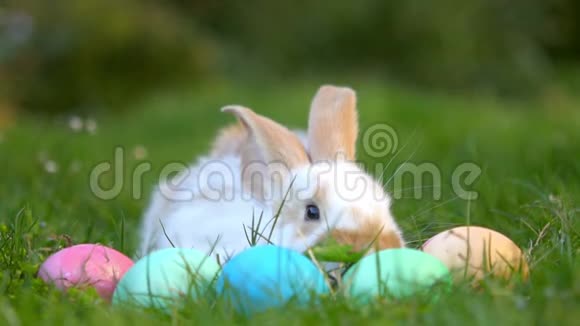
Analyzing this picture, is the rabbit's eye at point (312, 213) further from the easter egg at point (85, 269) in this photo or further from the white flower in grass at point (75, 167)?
the white flower in grass at point (75, 167)

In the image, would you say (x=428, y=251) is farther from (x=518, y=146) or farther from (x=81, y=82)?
(x=81, y=82)

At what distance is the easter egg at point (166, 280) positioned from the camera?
6.96 feet

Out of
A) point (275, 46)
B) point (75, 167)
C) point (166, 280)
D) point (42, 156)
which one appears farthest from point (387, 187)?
point (275, 46)

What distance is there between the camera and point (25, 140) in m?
5.80

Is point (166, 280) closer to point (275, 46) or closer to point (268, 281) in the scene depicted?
point (268, 281)

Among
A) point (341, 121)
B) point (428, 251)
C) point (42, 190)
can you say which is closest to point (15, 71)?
point (42, 190)

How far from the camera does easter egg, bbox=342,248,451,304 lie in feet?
6.79

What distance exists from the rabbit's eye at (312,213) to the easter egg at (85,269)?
586 millimetres

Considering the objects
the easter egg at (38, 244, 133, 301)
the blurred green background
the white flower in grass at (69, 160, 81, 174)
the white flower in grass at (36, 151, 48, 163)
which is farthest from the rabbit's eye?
the blurred green background

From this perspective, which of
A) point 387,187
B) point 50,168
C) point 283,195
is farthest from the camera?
point 50,168

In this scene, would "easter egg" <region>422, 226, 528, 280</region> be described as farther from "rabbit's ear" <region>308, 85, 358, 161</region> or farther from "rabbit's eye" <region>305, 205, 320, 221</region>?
"rabbit's ear" <region>308, 85, 358, 161</region>

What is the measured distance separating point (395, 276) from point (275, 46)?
997cm

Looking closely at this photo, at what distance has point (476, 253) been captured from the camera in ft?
7.63

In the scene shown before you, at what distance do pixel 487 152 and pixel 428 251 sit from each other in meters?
2.67
